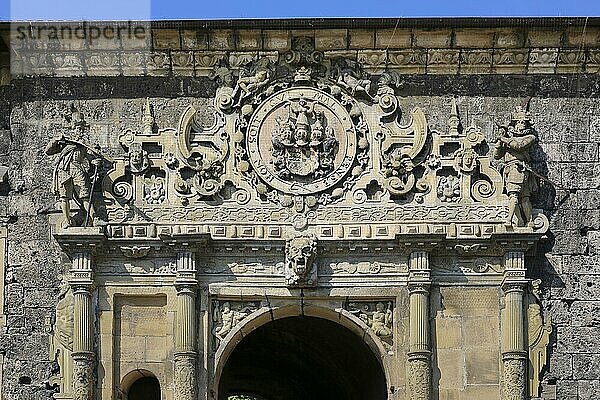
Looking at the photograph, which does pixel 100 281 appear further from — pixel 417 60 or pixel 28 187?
pixel 417 60

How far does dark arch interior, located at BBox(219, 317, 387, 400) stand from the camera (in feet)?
67.4

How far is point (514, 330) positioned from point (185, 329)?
11.4 ft

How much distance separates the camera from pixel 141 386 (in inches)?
736

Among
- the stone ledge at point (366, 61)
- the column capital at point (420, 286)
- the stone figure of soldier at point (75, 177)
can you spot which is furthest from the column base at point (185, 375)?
the stone ledge at point (366, 61)

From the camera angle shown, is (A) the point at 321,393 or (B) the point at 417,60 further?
(A) the point at 321,393

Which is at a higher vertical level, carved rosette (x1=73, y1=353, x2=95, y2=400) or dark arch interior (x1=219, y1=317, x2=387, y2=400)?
dark arch interior (x1=219, y1=317, x2=387, y2=400)

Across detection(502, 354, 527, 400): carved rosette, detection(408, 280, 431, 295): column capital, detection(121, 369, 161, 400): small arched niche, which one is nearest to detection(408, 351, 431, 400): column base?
detection(408, 280, 431, 295): column capital

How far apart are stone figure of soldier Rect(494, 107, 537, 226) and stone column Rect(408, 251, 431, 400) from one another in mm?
1069

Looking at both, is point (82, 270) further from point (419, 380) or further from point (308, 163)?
point (419, 380)

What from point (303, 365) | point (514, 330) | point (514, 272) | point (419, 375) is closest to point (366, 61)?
point (514, 272)

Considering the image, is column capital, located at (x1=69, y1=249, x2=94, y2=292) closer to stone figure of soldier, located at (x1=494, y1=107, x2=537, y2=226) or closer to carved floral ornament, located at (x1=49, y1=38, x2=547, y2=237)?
carved floral ornament, located at (x1=49, y1=38, x2=547, y2=237)

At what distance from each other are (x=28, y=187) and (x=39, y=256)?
0.79 m

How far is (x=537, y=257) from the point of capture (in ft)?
59.3

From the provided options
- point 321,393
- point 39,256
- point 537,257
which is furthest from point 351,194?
point 321,393
